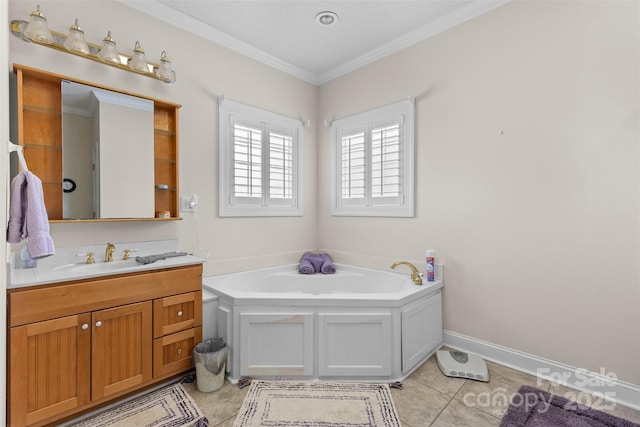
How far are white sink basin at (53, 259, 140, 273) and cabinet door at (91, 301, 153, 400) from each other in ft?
0.87

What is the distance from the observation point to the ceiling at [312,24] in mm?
2416

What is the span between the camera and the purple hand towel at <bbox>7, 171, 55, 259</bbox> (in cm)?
147

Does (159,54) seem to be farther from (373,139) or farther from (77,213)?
(373,139)

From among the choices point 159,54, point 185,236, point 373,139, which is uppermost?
point 159,54

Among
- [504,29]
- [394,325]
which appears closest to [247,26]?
[504,29]

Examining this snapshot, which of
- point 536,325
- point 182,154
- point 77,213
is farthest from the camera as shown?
point 182,154

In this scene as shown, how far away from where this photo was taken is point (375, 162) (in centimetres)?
312

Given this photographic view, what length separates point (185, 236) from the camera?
2.63 metres

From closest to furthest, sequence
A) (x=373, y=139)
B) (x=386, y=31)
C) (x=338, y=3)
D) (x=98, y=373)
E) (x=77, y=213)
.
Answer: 1. (x=98, y=373)
2. (x=77, y=213)
3. (x=338, y=3)
4. (x=386, y=31)
5. (x=373, y=139)

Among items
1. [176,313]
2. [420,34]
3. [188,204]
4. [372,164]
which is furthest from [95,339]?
[420,34]

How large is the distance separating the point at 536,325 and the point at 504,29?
83.4 inches

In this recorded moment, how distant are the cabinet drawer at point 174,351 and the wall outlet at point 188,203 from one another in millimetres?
952

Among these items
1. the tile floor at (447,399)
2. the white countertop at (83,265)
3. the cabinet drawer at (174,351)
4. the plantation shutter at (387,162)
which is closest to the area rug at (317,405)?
the tile floor at (447,399)

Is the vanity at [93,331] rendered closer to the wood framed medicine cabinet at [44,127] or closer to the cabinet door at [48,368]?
the cabinet door at [48,368]
